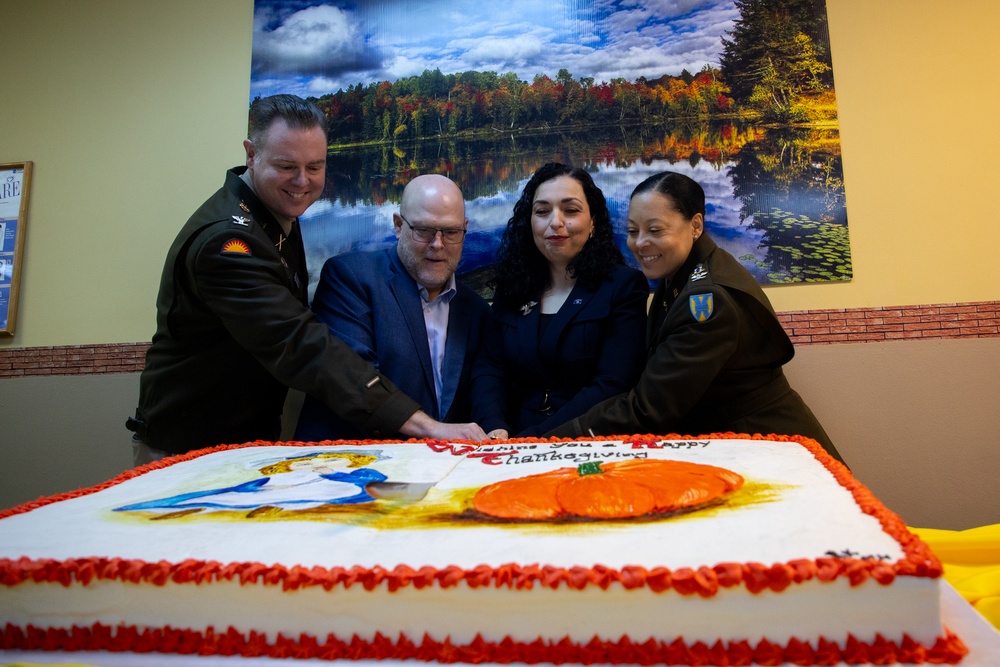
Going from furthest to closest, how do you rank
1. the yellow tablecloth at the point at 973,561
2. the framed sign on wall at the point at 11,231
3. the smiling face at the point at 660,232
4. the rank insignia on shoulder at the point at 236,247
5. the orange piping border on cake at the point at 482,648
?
1. the framed sign on wall at the point at 11,231
2. the smiling face at the point at 660,232
3. the rank insignia on shoulder at the point at 236,247
4. the yellow tablecloth at the point at 973,561
5. the orange piping border on cake at the point at 482,648

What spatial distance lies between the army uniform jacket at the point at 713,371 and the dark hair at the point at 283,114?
142cm

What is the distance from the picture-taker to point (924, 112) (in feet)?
9.64

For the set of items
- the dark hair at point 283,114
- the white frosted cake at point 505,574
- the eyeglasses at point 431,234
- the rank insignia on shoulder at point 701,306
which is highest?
the dark hair at point 283,114

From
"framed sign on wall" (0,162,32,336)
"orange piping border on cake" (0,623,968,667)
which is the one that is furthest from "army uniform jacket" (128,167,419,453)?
"framed sign on wall" (0,162,32,336)

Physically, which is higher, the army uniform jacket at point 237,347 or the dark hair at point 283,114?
the dark hair at point 283,114

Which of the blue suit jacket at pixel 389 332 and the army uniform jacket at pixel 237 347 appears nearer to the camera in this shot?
the army uniform jacket at pixel 237 347

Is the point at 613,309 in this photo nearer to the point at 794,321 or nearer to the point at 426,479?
the point at 794,321

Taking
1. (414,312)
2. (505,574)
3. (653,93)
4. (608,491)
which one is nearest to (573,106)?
(653,93)

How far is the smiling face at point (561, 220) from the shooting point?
2.54 metres

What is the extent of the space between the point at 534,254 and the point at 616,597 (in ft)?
5.98

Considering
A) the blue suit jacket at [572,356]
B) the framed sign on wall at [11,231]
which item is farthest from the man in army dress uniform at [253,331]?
the framed sign on wall at [11,231]

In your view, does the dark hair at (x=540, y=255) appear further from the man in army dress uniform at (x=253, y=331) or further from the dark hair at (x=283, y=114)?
the dark hair at (x=283, y=114)

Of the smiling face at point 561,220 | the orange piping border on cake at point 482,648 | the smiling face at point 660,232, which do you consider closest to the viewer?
the orange piping border on cake at point 482,648

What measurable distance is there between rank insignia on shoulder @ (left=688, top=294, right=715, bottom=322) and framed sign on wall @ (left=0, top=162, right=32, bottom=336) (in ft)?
10.8
